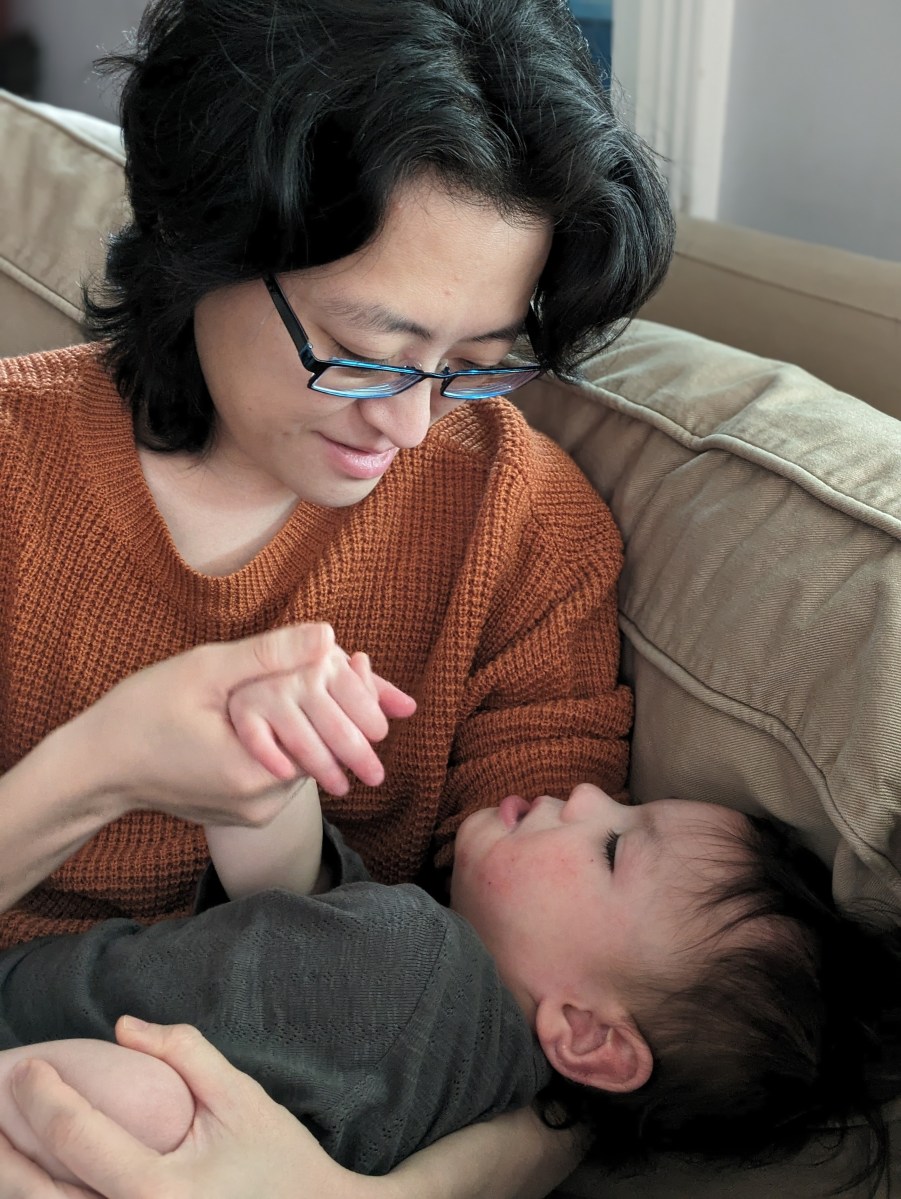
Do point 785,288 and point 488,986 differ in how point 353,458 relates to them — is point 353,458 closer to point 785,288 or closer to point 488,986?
point 488,986

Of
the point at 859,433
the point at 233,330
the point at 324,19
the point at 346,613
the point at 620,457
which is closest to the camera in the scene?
the point at 324,19

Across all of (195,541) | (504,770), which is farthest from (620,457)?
(195,541)

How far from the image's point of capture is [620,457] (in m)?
1.55

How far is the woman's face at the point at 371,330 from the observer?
1.11m

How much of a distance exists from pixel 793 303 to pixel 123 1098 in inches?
49.6

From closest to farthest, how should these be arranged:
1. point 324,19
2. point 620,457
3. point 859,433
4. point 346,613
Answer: point 324,19, point 859,433, point 346,613, point 620,457

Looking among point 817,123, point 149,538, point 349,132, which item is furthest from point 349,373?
point 817,123

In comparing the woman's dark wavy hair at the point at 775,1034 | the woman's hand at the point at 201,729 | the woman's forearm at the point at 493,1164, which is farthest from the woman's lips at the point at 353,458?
the woman's forearm at the point at 493,1164

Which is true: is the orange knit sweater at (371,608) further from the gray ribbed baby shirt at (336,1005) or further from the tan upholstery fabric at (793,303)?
the tan upholstery fabric at (793,303)

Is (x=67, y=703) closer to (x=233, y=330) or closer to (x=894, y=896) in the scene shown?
(x=233, y=330)

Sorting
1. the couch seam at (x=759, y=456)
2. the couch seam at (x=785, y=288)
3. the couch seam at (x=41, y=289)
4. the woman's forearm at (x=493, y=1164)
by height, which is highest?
the couch seam at (x=785, y=288)

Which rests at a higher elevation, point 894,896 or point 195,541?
point 195,541

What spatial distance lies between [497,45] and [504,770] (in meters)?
0.73

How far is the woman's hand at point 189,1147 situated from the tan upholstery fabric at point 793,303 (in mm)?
1079
